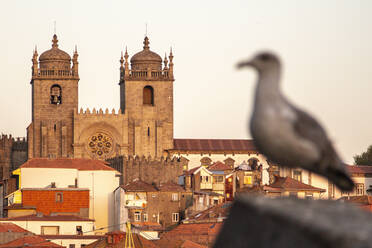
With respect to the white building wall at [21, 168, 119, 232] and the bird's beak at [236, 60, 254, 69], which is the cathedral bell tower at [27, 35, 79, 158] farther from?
the bird's beak at [236, 60, 254, 69]

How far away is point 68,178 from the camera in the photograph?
93.2 metres

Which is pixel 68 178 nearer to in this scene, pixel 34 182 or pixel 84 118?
pixel 34 182

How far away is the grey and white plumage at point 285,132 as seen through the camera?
22.8ft

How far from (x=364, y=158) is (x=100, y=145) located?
4999cm

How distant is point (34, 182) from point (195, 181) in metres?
14.3

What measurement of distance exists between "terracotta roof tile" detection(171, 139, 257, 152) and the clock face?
8.13 m

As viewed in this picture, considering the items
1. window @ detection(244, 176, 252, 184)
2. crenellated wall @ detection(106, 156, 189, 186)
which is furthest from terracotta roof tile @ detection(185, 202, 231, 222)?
window @ detection(244, 176, 252, 184)

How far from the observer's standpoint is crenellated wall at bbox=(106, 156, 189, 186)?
10156 centimetres

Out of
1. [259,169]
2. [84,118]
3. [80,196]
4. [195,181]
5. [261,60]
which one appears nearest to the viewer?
[261,60]

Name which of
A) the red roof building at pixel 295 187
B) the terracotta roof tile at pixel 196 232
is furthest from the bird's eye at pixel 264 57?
the red roof building at pixel 295 187

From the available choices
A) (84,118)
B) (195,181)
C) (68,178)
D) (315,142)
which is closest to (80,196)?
(68,178)

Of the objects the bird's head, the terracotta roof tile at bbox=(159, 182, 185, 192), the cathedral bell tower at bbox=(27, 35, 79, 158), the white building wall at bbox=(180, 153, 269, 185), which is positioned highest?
the cathedral bell tower at bbox=(27, 35, 79, 158)

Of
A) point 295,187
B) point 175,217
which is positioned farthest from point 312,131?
point 295,187

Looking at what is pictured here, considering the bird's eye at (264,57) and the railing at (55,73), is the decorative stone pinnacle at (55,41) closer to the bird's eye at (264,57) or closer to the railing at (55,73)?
the railing at (55,73)
